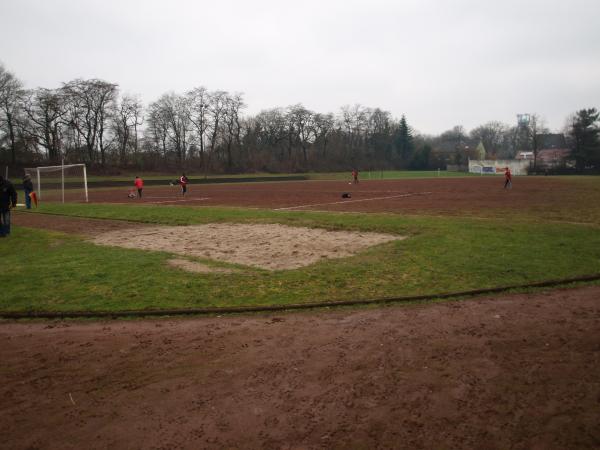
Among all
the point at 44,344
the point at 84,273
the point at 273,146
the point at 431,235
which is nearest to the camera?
the point at 44,344

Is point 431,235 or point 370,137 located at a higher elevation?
point 370,137

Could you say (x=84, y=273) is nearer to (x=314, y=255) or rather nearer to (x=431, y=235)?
(x=314, y=255)

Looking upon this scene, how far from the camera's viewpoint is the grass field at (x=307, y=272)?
7531 millimetres

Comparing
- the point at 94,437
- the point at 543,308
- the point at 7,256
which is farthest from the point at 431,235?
the point at 7,256

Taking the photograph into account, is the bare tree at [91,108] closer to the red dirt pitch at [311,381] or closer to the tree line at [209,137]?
the tree line at [209,137]

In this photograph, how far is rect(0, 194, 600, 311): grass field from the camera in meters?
7.53

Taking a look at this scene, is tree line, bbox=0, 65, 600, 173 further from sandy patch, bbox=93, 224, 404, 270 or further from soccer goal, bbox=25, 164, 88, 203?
sandy patch, bbox=93, 224, 404, 270

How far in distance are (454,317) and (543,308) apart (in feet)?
4.95

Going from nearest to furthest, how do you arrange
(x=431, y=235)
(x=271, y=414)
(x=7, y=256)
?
1. (x=271, y=414)
2. (x=7, y=256)
3. (x=431, y=235)

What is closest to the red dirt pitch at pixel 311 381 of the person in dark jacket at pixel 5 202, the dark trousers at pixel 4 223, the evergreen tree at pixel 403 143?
the person in dark jacket at pixel 5 202

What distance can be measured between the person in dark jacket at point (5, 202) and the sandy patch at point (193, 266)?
7.92m

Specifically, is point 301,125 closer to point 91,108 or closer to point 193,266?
point 91,108

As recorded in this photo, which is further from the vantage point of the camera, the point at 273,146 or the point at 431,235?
the point at 273,146

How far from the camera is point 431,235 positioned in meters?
12.6
